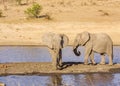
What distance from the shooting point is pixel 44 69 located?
21.1 m

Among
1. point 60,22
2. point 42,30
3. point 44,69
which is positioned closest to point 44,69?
point 44,69

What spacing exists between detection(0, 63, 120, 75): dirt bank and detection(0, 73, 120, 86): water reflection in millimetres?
535

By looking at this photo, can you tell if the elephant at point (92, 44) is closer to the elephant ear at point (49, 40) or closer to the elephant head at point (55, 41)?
the elephant head at point (55, 41)

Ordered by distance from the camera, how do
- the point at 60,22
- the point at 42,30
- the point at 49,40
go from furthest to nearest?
the point at 60,22, the point at 42,30, the point at 49,40

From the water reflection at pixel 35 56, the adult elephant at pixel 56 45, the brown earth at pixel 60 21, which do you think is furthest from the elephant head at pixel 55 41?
the brown earth at pixel 60 21

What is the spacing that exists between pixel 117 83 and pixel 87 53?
4007 millimetres

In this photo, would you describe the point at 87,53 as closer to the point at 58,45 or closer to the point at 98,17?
the point at 58,45

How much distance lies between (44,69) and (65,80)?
2.02 metres

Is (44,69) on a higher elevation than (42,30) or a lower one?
higher

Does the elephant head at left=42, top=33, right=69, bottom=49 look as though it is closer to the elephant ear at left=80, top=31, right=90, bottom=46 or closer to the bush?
the elephant ear at left=80, top=31, right=90, bottom=46

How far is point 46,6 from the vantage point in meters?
43.4

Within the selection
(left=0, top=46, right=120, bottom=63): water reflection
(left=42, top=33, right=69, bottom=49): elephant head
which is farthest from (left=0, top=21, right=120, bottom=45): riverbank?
(left=42, top=33, right=69, bottom=49): elephant head

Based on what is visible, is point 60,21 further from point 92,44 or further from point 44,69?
point 44,69

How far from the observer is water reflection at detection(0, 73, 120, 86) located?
18484 millimetres
